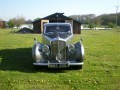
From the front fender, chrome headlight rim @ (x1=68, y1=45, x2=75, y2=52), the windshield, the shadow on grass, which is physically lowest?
the shadow on grass

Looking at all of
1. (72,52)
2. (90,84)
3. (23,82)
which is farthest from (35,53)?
(90,84)

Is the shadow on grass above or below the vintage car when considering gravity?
below

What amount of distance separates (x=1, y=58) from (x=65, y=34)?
13.6 ft

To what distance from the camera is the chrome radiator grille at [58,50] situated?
12586 millimetres

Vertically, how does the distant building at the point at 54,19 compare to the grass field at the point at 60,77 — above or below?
above

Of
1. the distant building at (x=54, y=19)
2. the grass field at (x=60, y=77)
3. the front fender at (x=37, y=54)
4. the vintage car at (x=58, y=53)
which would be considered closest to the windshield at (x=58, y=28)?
the vintage car at (x=58, y=53)

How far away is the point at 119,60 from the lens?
15234 mm

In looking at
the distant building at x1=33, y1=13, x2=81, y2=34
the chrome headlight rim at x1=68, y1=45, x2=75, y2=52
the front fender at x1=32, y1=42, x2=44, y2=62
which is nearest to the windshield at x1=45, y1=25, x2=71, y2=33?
the chrome headlight rim at x1=68, y1=45, x2=75, y2=52

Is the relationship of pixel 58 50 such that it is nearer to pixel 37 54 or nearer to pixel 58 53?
pixel 58 53

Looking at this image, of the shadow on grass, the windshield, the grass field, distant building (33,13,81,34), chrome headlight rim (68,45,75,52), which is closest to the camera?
the grass field

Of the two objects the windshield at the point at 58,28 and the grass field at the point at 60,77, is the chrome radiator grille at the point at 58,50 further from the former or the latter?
the windshield at the point at 58,28

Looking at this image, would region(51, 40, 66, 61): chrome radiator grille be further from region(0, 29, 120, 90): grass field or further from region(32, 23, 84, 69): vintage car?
region(0, 29, 120, 90): grass field

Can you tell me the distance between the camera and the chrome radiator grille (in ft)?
41.3

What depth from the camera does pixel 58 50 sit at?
12.6 metres
